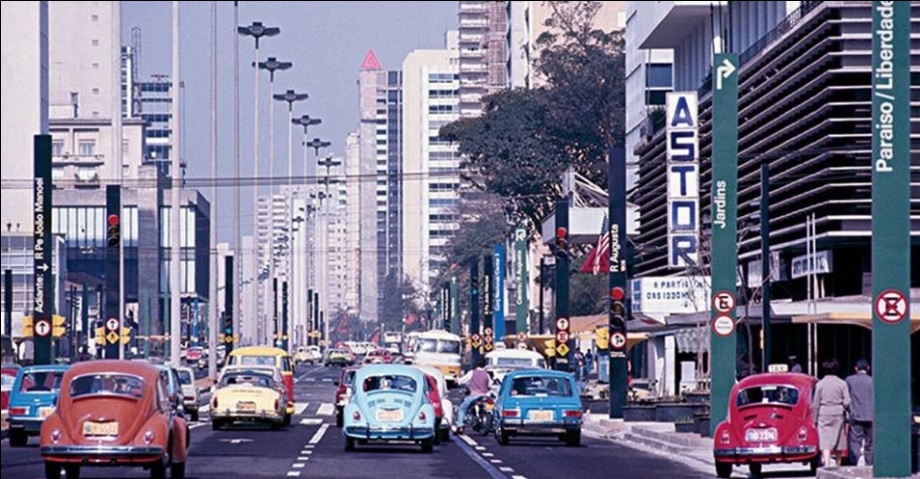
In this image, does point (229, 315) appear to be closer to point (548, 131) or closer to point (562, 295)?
point (548, 131)

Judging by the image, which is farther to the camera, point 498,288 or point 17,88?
point 498,288

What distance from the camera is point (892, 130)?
94.8 ft

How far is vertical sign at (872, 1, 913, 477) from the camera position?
28.7 metres

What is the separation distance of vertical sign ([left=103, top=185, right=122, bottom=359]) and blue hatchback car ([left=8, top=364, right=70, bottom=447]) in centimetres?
2254

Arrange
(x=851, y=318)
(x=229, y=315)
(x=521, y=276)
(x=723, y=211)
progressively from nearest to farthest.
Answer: (x=723, y=211) → (x=851, y=318) → (x=521, y=276) → (x=229, y=315)

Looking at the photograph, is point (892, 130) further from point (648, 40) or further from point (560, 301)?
point (648, 40)

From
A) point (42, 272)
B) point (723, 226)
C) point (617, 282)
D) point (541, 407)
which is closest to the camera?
point (723, 226)

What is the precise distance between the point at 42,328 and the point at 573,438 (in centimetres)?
1900

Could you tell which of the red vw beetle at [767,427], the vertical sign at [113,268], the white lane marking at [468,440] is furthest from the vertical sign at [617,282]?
the red vw beetle at [767,427]

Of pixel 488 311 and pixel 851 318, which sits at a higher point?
pixel 851 318

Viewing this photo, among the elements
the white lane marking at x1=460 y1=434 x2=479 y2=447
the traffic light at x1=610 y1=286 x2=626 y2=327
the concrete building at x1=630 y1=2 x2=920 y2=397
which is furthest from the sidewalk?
the concrete building at x1=630 y1=2 x2=920 y2=397

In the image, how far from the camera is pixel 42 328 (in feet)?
190

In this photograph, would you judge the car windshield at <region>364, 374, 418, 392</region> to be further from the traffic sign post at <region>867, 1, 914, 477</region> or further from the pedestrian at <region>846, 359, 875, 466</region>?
the traffic sign post at <region>867, 1, 914, 477</region>

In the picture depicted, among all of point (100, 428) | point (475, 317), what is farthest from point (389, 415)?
point (475, 317)
